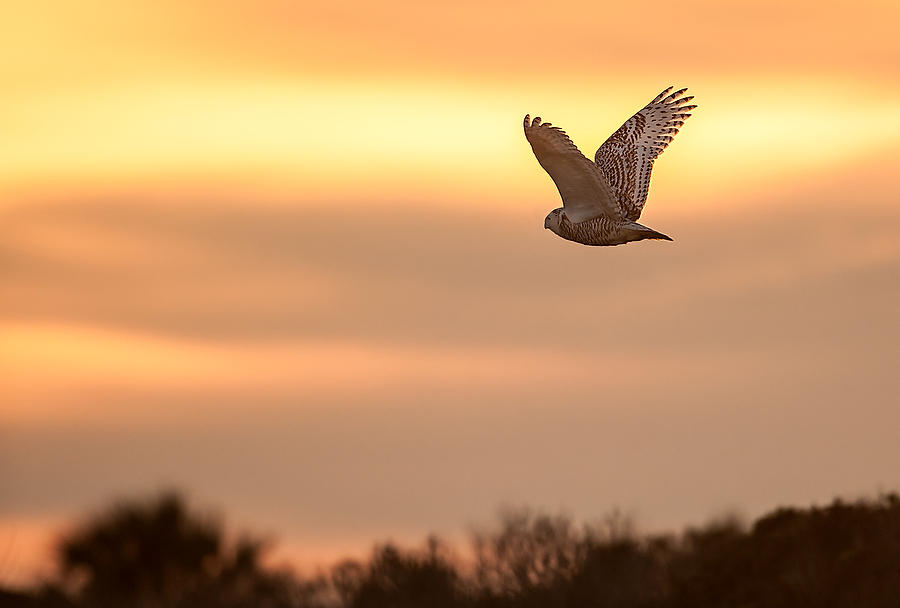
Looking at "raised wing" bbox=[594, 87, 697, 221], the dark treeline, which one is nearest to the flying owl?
"raised wing" bbox=[594, 87, 697, 221]

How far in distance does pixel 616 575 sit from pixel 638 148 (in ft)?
23.6

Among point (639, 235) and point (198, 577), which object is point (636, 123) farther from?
point (198, 577)

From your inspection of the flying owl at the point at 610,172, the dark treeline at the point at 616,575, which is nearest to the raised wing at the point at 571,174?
the flying owl at the point at 610,172

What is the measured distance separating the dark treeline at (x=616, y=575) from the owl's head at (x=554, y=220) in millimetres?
4692

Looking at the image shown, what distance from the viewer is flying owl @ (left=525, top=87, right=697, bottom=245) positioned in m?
21.5

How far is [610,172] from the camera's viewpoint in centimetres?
2562

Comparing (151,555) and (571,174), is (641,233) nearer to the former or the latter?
(571,174)

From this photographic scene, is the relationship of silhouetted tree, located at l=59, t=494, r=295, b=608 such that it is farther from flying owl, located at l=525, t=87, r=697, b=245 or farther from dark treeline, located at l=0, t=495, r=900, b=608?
flying owl, located at l=525, t=87, r=697, b=245

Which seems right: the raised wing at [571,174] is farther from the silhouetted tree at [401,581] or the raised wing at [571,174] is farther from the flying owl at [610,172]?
the silhouetted tree at [401,581]

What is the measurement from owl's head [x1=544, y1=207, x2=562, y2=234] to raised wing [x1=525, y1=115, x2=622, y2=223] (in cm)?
39

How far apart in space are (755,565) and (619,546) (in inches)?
98.1

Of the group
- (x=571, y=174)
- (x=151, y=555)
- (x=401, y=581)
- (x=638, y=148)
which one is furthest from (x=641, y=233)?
(x=151, y=555)

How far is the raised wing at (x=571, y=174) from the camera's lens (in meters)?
20.8

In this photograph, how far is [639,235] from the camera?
23.3 meters
